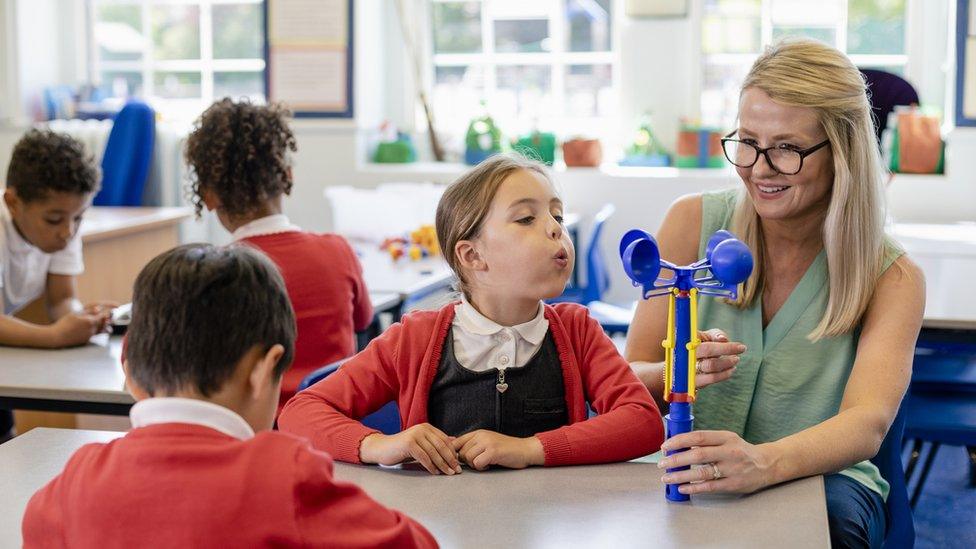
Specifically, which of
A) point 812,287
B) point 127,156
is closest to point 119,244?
point 127,156

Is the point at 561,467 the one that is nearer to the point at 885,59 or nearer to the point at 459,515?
the point at 459,515

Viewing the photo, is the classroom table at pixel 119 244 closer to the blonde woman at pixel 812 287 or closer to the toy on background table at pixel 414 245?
the toy on background table at pixel 414 245

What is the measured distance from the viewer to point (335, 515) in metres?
1.05

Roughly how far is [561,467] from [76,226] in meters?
1.87

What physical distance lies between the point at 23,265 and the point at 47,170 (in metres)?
0.33

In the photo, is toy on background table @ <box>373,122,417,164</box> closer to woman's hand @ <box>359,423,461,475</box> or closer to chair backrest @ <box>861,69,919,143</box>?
chair backrest @ <box>861,69,919,143</box>

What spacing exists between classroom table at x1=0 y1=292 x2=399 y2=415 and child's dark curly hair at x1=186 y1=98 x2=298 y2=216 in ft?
1.40

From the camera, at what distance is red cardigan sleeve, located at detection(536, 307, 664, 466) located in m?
1.47

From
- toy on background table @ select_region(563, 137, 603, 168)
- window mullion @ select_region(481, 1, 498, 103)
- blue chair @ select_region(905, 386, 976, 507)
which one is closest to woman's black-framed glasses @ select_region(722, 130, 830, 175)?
blue chair @ select_region(905, 386, 976, 507)

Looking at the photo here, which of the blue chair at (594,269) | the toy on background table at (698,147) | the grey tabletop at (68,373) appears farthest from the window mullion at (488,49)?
the grey tabletop at (68,373)

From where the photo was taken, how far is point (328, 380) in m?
1.58

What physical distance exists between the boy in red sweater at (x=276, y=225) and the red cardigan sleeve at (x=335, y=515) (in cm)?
130

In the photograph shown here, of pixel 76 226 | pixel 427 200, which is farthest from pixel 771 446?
pixel 427 200

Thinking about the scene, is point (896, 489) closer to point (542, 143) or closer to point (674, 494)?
point (674, 494)
